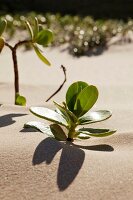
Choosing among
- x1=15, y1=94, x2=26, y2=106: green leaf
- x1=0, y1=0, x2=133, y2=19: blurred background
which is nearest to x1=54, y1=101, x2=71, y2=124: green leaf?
x1=15, y1=94, x2=26, y2=106: green leaf

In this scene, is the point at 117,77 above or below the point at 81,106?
below

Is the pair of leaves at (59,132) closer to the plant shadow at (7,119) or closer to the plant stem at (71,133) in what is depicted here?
the plant stem at (71,133)

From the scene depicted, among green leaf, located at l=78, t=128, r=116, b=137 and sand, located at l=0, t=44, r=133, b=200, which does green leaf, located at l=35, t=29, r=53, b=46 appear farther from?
green leaf, located at l=78, t=128, r=116, b=137

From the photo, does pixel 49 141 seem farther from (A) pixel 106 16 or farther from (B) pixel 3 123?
(A) pixel 106 16

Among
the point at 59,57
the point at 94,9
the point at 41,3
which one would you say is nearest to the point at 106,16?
the point at 94,9

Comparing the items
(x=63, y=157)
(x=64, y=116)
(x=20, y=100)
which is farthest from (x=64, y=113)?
(x=20, y=100)

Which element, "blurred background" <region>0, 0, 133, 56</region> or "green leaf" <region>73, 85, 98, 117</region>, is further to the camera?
"blurred background" <region>0, 0, 133, 56</region>

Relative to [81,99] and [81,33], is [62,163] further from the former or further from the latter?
[81,33]
